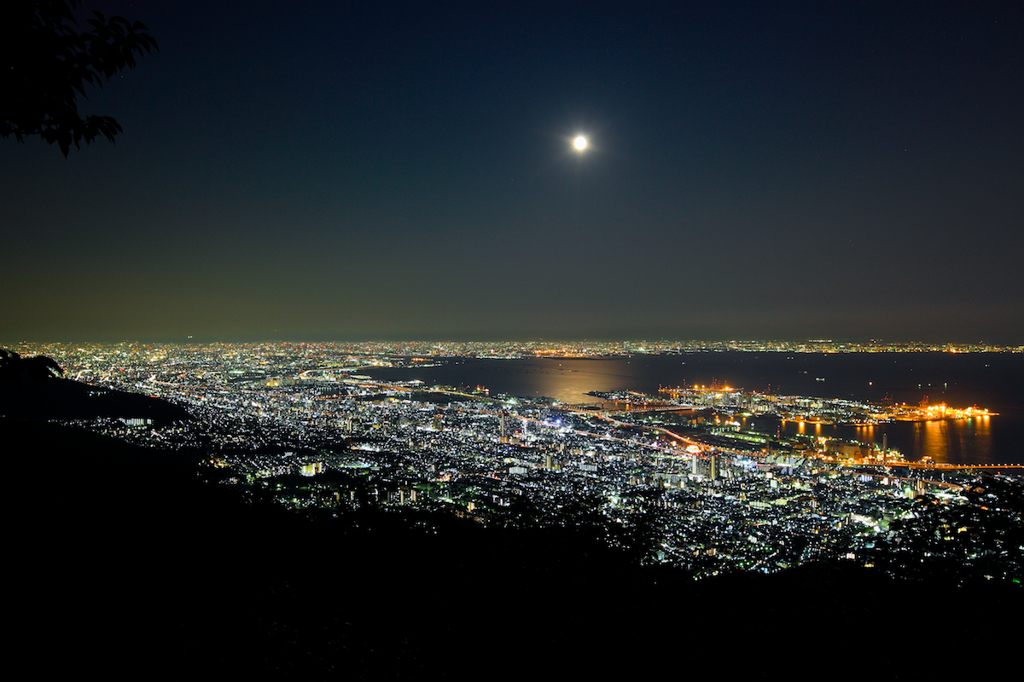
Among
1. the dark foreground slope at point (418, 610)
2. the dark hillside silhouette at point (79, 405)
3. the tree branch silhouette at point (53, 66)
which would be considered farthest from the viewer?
the dark hillside silhouette at point (79, 405)

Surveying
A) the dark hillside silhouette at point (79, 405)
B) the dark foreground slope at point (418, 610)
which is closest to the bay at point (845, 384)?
the dark foreground slope at point (418, 610)

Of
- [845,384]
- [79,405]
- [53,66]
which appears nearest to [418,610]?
[53,66]

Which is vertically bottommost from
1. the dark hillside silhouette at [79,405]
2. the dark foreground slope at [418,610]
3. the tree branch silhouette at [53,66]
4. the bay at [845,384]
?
the bay at [845,384]

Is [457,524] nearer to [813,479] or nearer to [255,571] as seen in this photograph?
[255,571]

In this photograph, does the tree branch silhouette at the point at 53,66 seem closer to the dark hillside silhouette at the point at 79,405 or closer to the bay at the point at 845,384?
the dark hillside silhouette at the point at 79,405

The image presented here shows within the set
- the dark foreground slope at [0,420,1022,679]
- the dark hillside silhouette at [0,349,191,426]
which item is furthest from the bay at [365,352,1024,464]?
the dark hillside silhouette at [0,349,191,426]

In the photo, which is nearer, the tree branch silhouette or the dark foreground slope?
the tree branch silhouette

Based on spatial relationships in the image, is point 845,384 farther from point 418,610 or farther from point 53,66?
point 53,66

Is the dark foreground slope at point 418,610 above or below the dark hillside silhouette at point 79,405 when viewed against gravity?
above

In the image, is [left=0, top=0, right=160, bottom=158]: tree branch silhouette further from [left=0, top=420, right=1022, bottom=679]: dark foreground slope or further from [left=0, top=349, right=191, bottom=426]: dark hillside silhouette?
[left=0, top=349, right=191, bottom=426]: dark hillside silhouette
